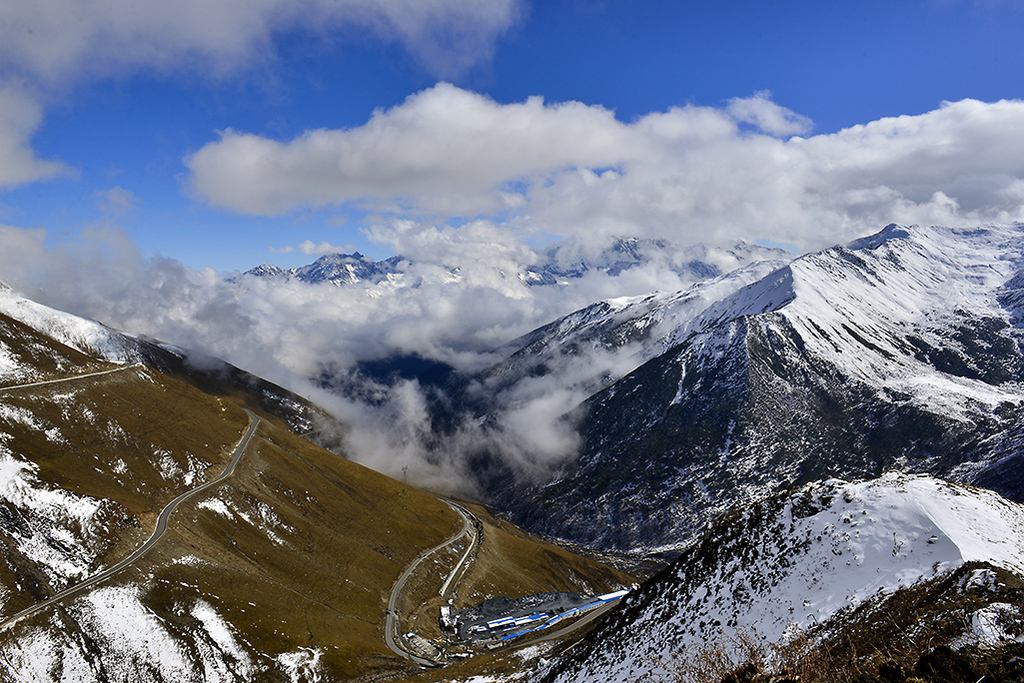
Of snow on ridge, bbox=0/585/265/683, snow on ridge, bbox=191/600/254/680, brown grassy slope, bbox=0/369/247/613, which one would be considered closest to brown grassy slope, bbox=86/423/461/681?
snow on ridge, bbox=191/600/254/680

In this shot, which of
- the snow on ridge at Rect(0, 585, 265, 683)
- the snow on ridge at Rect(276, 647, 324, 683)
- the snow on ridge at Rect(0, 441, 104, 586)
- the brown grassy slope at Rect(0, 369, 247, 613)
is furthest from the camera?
the brown grassy slope at Rect(0, 369, 247, 613)

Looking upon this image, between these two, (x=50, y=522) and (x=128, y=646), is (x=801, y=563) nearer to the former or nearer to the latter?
(x=128, y=646)

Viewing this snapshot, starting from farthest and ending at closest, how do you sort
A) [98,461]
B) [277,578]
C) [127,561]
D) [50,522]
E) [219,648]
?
[98,461], [277,578], [50,522], [127,561], [219,648]

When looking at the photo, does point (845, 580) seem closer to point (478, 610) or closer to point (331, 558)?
point (478, 610)

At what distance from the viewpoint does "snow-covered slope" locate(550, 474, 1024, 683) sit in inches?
1917

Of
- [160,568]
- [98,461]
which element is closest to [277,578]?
[160,568]

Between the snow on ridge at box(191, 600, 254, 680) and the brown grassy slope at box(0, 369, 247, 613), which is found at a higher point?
the brown grassy slope at box(0, 369, 247, 613)

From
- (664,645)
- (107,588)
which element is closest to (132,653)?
(107,588)

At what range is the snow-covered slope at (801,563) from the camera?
1917 inches

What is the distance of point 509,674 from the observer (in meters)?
89.9

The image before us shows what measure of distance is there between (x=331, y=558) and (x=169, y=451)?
200 ft

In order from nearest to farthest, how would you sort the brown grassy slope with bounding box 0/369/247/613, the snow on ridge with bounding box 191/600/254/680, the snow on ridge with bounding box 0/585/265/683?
the snow on ridge with bounding box 0/585/265/683
the snow on ridge with bounding box 191/600/254/680
the brown grassy slope with bounding box 0/369/247/613

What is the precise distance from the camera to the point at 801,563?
55719 mm

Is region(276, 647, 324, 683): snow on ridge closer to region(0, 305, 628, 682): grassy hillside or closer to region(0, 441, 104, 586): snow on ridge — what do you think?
region(0, 305, 628, 682): grassy hillside
